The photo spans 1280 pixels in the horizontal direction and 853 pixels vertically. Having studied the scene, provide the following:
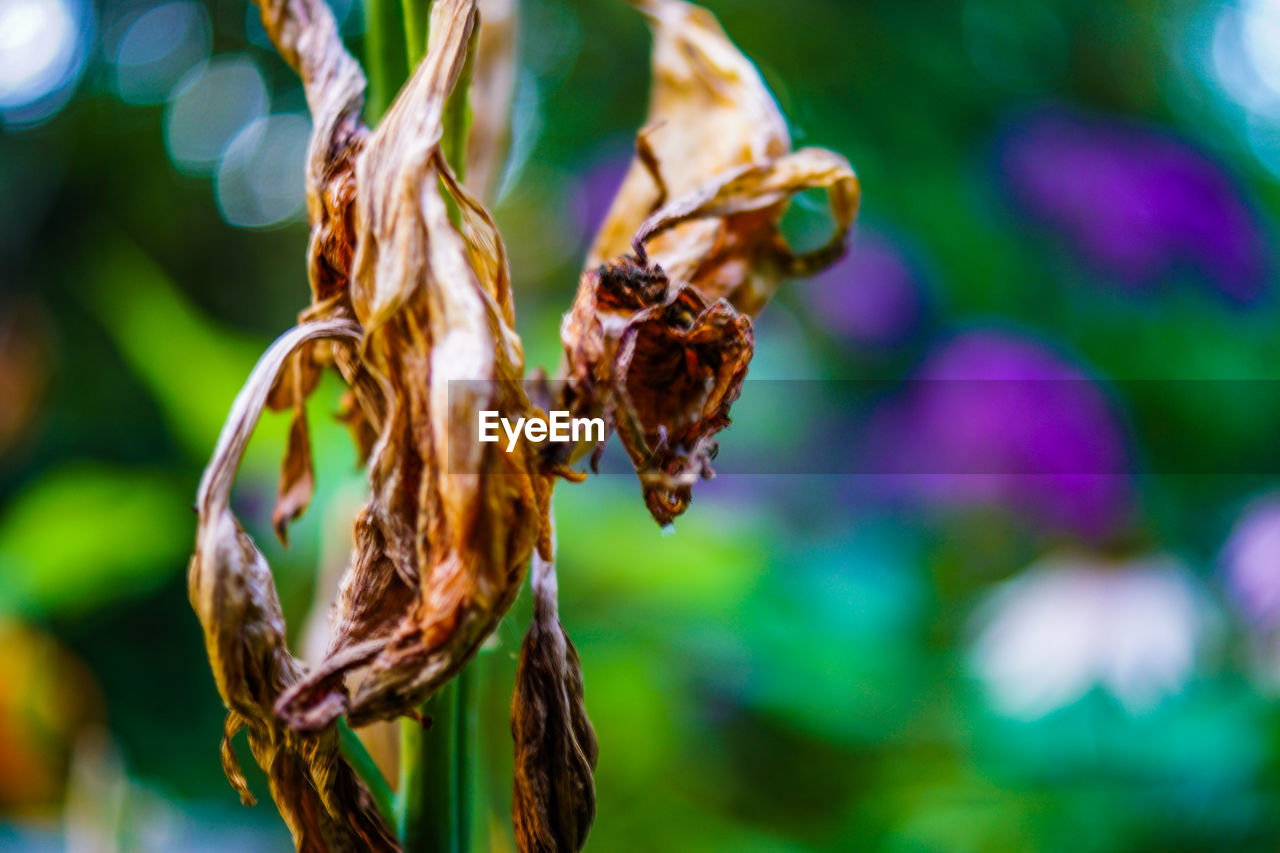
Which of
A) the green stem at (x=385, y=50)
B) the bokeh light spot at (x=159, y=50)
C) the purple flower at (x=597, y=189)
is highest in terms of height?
the green stem at (x=385, y=50)

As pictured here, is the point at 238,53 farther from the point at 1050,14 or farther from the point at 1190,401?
the point at 1190,401

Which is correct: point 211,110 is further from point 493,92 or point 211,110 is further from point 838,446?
point 493,92

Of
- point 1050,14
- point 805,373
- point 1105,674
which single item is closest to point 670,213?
point 1105,674

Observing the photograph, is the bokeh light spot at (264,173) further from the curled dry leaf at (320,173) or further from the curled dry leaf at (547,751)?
the curled dry leaf at (547,751)

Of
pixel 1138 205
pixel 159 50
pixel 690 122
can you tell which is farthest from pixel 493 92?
pixel 159 50

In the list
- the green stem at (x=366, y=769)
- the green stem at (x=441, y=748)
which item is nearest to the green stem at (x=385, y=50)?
the green stem at (x=441, y=748)
